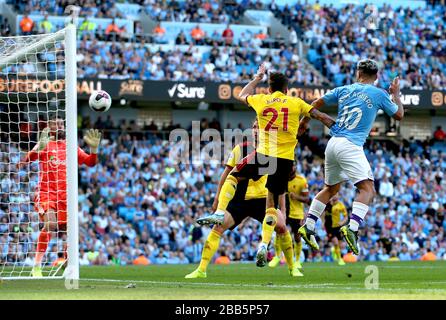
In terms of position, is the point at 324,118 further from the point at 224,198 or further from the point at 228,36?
the point at 228,36

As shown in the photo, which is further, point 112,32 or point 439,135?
point 439,135

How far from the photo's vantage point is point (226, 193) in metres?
14.2

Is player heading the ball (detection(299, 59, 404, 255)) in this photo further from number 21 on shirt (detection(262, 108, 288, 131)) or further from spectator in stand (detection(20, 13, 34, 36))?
spectator in stand (detection(20, 13, 34, 36))

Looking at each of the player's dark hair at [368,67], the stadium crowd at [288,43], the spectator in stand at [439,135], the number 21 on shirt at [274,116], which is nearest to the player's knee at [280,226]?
the number 21 on shirt at [274,116]

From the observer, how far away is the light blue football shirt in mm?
13367

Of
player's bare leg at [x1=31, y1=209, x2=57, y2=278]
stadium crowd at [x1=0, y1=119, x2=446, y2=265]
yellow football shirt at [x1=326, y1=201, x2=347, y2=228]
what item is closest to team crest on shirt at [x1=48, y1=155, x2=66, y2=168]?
player's bare leg at [x1=31, y1=209, x2=57, y2=278]

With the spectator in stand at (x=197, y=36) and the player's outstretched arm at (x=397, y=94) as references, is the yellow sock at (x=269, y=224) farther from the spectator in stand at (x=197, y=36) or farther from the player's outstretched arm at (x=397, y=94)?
the spectator in stand at (x=197, y=36)

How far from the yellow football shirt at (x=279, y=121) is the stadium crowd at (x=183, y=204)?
12428mm

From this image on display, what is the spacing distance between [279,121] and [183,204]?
18.2 meters

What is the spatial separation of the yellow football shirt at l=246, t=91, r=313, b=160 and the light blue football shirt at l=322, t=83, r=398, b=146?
0.62 metres

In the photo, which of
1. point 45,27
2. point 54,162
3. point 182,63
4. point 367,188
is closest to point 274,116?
point 367,188

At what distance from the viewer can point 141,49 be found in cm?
3541

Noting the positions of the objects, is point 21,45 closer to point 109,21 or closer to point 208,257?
point 208,257
